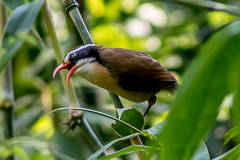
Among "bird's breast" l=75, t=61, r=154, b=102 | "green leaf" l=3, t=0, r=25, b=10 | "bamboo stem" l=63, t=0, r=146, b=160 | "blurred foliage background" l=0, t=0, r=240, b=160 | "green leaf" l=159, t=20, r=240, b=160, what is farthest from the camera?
"blurred foliage background" l=0, t=0, r=240, b=160

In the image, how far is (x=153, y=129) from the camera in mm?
1044

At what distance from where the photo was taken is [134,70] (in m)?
2.23

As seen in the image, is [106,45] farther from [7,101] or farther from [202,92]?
[202,92]

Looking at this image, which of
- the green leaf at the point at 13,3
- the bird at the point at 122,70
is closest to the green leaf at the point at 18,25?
the green leaf at the point at 13,3

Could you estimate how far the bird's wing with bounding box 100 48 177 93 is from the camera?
7.30ft

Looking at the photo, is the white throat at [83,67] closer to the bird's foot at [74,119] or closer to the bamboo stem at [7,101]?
the bamboo stem at [7,101]

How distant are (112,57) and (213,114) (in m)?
1.60

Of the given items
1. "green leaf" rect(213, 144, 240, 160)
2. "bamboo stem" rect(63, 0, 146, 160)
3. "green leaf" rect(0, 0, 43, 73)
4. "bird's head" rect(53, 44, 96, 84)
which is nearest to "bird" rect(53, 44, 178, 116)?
"bird's head" rect(53, 44, 96, 84)

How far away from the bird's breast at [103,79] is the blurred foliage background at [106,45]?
0.78m

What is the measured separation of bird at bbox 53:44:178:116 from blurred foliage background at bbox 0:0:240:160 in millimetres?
832

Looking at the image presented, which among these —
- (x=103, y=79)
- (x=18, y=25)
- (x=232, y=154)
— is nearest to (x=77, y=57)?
(x=103, y=79)

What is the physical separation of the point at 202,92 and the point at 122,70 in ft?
5.26

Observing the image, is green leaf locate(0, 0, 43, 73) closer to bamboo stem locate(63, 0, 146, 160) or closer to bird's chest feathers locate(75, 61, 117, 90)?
bamboo stem locate(63, 0, 146, 160)

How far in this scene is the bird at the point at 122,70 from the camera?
2.22 metres
